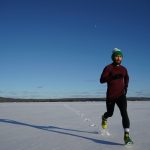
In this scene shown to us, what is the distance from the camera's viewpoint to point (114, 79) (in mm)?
6211

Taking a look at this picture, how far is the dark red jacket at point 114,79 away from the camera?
612cm

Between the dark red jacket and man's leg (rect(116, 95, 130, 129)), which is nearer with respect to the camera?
man's leg (rect(116, 95, 130, 129))

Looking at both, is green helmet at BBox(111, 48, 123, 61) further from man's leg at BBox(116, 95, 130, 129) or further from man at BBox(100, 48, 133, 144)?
man's leg at BBox(116, 95, 130, 129)

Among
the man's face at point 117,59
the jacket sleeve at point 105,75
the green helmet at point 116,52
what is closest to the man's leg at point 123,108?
the jacket sleeve at point 105,75

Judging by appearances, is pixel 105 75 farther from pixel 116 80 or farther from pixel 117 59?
pixel 117 59

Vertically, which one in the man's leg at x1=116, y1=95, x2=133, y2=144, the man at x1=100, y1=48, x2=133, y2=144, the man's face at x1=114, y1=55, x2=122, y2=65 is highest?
the man's face at x1=114, y1=55, x2=122, y2=65

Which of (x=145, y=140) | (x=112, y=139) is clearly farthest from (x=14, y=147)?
(x=145, y=140)

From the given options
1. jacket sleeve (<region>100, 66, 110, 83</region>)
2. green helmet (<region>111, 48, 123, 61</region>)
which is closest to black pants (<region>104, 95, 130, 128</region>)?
jacket sleeve (<region>100, 66, 110, 83</region>)

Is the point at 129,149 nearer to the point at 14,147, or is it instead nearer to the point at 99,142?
the point at 99,142

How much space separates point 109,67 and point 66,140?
166 cm

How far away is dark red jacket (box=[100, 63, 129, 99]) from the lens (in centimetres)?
612

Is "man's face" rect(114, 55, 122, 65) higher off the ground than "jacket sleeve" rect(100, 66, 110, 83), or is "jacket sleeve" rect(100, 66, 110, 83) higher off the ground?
"man's face" rect(114, 55, 122, 65)

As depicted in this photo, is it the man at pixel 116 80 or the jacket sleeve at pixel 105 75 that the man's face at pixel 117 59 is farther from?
the jacket sleeve at pixel 105 75

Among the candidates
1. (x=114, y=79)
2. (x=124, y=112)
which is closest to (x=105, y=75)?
(x=114, y=79)
